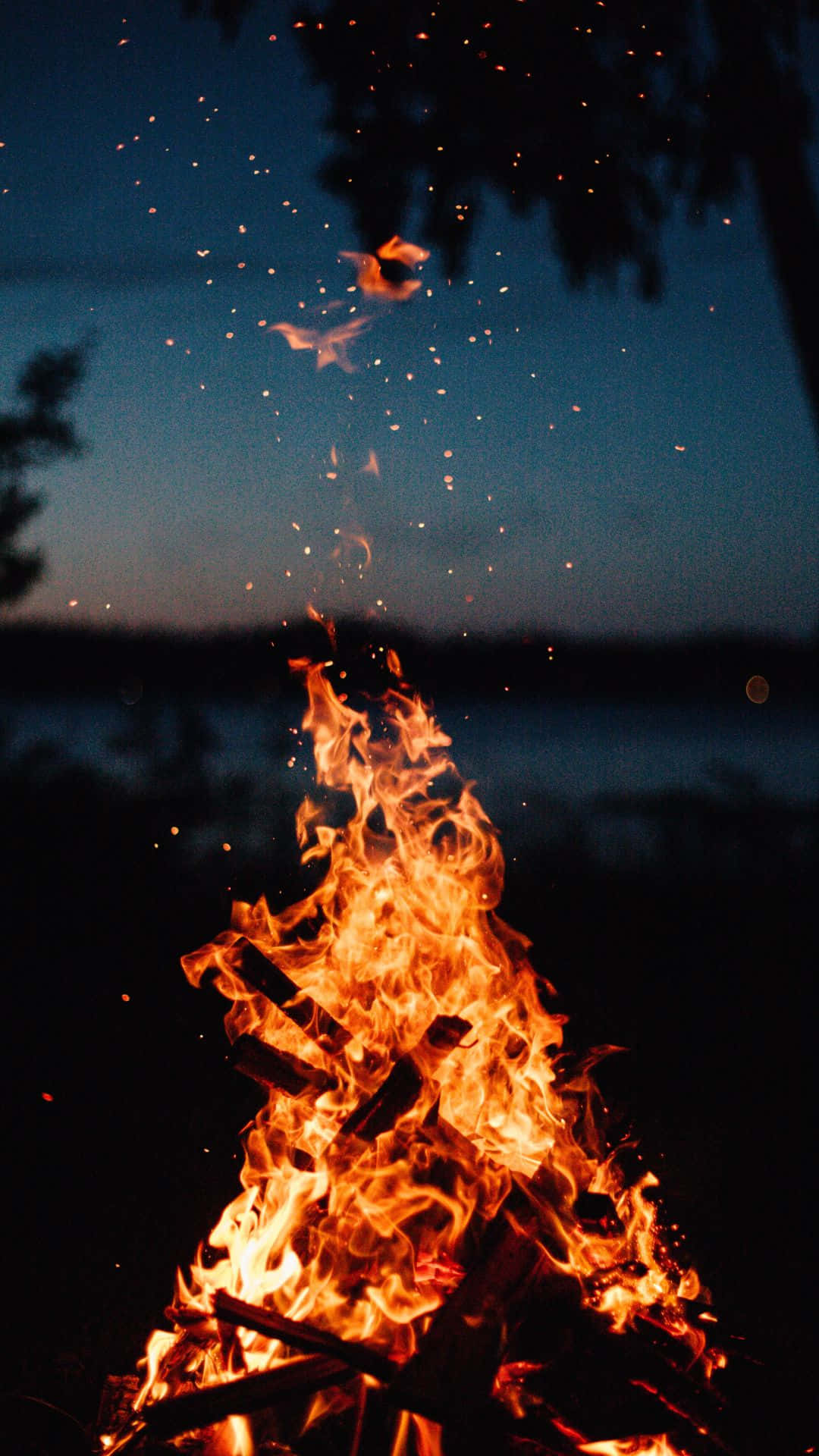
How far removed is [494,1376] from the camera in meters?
2.16

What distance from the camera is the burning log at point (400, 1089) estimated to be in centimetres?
265

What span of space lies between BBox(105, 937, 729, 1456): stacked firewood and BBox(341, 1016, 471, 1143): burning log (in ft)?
0.43

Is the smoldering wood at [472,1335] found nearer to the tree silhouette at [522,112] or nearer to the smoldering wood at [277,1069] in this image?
the smoldering wood at [277,1069]

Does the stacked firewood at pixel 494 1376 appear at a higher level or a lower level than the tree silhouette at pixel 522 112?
lower

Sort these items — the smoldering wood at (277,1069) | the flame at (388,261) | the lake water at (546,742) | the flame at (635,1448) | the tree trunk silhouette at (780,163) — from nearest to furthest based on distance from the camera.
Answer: the flame at (635,1448), the tree trunk silhouette at (780,163), the smoldering wood at (277,1069), the flame at (388,261), the lake water at (546,742)

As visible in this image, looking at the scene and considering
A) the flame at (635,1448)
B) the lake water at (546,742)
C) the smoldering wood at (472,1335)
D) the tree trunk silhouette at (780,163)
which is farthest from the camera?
the lake water at (546,742)

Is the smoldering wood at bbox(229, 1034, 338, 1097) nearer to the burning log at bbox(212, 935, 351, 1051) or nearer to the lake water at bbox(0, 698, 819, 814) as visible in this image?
the burning log at bbox(212, 935, 351, 1051)

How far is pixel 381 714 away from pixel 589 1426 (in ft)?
8.00

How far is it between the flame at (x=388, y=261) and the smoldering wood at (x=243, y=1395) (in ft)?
10.8

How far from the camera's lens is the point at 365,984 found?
10.2ft

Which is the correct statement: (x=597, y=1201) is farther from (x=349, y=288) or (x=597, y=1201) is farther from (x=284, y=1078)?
(x=349, y=288)

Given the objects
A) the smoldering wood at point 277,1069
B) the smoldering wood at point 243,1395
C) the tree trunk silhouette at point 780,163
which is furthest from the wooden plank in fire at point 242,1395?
the tree trunk silhouette at point 780,163

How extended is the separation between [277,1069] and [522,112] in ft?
11.2

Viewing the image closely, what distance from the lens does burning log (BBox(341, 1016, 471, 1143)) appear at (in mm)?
2646
